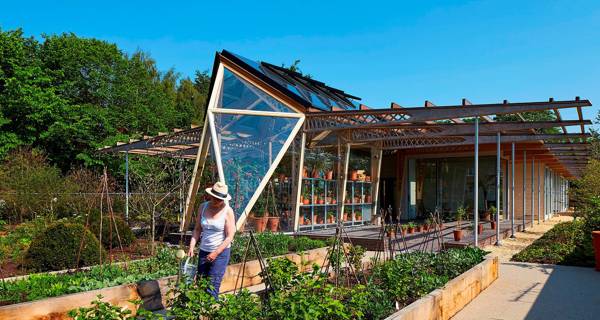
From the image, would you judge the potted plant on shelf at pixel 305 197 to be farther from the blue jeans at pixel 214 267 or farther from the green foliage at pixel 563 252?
the blue jeans at pixel 214 267

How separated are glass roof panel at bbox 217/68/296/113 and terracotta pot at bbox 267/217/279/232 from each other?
109 inches

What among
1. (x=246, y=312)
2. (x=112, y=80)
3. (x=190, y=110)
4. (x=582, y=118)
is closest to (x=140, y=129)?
(x=112, y=80)

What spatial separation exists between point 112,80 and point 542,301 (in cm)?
2738

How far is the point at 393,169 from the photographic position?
20531 mm

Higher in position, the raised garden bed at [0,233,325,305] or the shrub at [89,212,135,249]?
the shrub at [89,212,135,249]

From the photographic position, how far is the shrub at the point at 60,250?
756 centimetres

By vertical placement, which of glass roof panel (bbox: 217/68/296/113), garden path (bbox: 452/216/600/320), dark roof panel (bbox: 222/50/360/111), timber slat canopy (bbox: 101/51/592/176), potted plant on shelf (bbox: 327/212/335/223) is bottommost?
garden path (bbox: 452/216/600/320)

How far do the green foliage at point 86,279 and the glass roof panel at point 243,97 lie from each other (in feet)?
18.8

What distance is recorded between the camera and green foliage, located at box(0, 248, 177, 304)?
5.35 meters

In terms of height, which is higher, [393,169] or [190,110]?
[190,110]

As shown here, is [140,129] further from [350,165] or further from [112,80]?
[350,165]

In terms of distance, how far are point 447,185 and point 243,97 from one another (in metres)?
10.7

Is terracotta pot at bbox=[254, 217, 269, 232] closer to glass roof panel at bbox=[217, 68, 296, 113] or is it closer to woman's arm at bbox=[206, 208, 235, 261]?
glass roof panel at bbox=[217, 68, 296, 113]

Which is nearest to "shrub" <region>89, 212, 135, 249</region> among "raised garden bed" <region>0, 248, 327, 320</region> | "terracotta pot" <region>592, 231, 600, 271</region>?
"raised garden bed" <region>0, 248, 327, 320</region>
